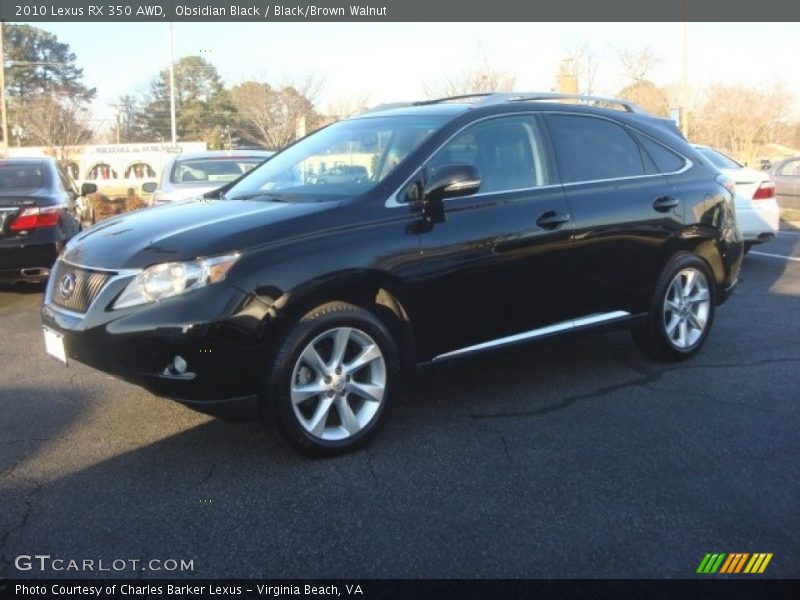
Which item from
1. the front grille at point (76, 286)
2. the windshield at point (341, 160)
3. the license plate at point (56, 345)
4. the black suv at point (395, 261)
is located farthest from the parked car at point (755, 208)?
the license plate at point (56, 345)

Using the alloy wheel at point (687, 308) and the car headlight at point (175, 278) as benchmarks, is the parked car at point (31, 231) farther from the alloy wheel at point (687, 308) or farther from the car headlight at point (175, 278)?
the alloy wheel at point (687, 308)

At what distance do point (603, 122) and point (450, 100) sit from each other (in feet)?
3.42

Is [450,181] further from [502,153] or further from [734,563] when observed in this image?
[734,563]

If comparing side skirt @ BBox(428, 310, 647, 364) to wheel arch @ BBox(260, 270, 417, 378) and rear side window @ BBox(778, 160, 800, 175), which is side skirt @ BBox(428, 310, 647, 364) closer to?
wheel arch @ BBox(260, 270, 417, 378)

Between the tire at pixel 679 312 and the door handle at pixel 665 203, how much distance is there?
0.37 metres

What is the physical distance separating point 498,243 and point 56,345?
240cm

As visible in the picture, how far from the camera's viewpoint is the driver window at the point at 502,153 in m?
4.45

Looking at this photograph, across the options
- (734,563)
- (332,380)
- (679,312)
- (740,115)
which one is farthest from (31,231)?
(740,115)

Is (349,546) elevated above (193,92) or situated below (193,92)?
below

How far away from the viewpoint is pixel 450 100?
17.2 feet

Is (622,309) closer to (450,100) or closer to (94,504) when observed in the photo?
(450,100)

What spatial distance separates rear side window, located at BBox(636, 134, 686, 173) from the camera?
17.7ft

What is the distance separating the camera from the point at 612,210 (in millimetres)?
4953

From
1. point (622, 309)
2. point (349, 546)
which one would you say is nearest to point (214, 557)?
point (349, 546)
